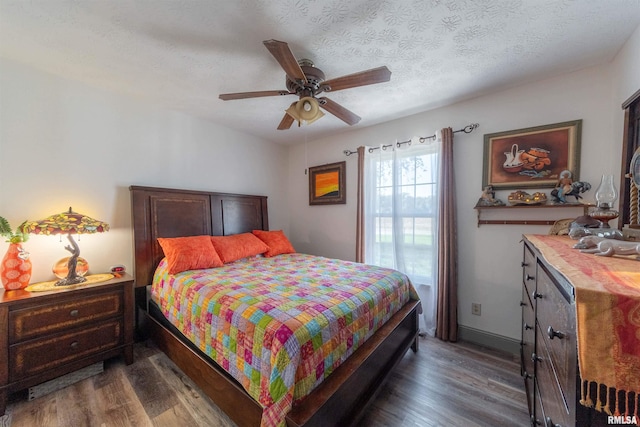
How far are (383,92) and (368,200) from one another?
51.4 inches

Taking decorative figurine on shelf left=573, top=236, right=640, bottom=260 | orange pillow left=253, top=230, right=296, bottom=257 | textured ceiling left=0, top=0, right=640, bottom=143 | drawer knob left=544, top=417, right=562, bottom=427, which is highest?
textured ceiling left=0, top=0, right=640, bottom=143

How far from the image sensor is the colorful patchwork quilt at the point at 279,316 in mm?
1145

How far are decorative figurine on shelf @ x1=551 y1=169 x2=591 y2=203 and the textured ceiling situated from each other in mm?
905

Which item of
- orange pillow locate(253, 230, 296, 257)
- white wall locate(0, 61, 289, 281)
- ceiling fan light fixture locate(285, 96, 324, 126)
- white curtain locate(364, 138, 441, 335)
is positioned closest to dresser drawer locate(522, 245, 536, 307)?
white curtain locate(364, 138, 441, 335)

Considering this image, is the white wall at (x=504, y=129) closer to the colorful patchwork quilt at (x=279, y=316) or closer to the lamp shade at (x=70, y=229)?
the colorful patchwork quilt at (x=279, y=316)

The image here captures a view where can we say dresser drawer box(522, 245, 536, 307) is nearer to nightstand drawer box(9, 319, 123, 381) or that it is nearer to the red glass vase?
nightstand drawer box(9, 319, 123, 381)

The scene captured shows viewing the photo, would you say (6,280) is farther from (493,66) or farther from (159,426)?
(493,66)

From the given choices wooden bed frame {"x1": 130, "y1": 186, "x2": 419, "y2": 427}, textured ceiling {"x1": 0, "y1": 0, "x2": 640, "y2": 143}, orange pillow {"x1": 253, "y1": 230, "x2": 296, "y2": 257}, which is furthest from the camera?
orange pillow {"x1": 253, "y1": 230, "x2": 296, "y2": 257}

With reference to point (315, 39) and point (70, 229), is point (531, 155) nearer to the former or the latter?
point (315, 39)

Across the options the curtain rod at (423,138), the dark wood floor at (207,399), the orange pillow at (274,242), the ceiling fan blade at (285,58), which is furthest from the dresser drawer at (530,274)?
the orange pillow at (274,242)

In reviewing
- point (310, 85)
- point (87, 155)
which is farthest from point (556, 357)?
point (87, 155)

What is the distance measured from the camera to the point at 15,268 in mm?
1742

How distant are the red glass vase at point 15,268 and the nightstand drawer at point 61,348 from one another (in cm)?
46

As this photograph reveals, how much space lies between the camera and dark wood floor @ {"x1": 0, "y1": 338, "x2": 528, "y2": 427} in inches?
59.2
